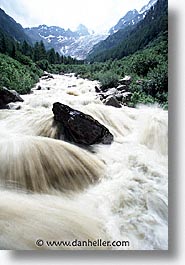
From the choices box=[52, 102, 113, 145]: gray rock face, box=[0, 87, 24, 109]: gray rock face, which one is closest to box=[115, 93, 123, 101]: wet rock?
box=[52, 102, 113, 145]: gray rock face

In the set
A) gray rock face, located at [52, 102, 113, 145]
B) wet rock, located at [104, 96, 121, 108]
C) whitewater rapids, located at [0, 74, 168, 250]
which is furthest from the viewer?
wet rock, located at [104, 96, 121, 108]

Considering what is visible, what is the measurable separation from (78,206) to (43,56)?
2.51 feet

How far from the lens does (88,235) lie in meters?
1.52

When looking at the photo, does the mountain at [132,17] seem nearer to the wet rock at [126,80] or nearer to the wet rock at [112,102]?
the wet rock at [126,80]

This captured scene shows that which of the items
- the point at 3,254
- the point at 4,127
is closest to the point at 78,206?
the point at 3,254

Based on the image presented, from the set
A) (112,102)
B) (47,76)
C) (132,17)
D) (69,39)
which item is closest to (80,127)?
(112,102)

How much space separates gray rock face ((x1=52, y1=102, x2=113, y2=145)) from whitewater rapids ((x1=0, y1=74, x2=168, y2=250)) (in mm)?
34

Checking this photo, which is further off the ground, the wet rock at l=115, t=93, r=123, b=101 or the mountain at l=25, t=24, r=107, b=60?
the mountain at l=25, t=24, r=107, b=60

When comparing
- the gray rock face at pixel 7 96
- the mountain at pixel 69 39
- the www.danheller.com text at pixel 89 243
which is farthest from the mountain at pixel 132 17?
the www.danheller.com text at pixel 89 243

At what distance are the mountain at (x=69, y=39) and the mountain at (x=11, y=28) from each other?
0.03 metres

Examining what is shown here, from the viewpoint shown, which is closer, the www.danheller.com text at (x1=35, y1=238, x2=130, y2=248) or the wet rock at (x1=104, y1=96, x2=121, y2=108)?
the www.danheller.com text at (x1=35, y1=238, x2=130, y2=248)

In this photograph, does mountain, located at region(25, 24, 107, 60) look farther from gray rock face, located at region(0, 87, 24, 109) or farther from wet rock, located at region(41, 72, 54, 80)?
gray rock face, located at region(0, 87, 24, 109)

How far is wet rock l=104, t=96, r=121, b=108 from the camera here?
1812mm

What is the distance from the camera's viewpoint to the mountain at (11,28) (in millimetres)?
1766
